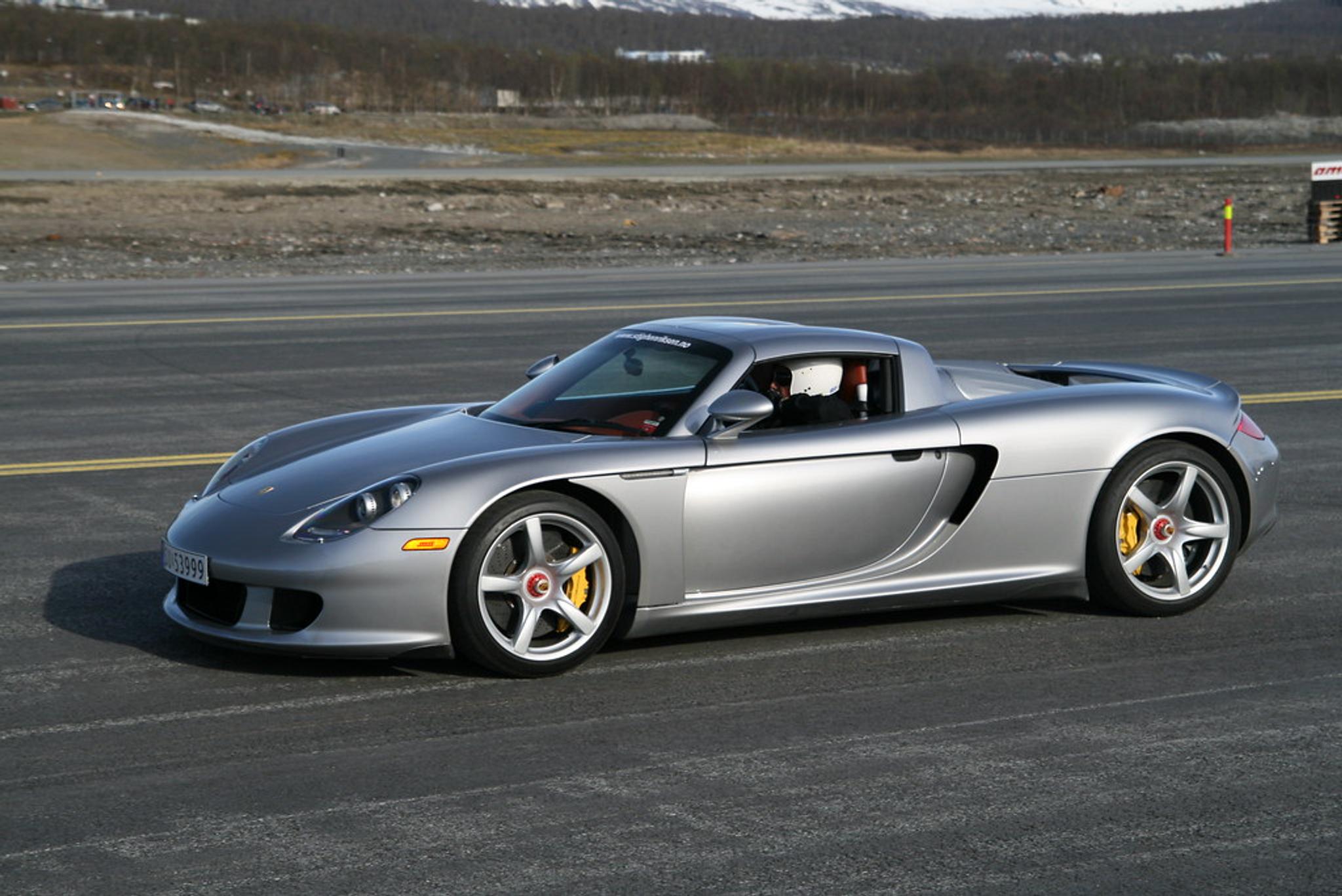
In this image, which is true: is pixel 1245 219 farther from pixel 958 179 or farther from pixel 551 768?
pixel 551 768

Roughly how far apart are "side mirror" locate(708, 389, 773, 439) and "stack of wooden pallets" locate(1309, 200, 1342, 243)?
30001 mm

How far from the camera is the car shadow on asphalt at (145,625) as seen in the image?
5.96 meters

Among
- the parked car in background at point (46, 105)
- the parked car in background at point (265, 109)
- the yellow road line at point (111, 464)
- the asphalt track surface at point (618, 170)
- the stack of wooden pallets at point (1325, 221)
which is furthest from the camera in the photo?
the parked car in background at point (265, 109)

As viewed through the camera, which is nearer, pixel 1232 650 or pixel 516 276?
pixel 1232 650

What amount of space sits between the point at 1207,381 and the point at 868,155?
278ft

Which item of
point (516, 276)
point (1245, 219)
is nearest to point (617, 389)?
point (516, 276)

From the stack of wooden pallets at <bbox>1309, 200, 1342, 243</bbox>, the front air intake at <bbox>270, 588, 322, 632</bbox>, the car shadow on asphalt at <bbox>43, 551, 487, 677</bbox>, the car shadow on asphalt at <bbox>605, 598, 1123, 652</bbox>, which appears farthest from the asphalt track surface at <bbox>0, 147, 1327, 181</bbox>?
the front air intake at <bbox>270, 588, 322, 632</bbox>

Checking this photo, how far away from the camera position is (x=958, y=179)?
58.0 meters

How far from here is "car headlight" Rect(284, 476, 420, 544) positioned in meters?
5.72

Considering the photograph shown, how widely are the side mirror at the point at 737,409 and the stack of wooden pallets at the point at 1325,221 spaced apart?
30.0 metres

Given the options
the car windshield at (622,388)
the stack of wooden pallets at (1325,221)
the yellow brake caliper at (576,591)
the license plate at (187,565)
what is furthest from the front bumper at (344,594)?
the stack of wooden pallets at (1325,221)

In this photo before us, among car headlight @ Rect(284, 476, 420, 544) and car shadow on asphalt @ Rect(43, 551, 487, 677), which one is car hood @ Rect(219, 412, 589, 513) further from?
car shadow on asphalt @ Rect(43, 551, 487, 677)

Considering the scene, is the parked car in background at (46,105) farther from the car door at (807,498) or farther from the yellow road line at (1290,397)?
the car door at (807,498)

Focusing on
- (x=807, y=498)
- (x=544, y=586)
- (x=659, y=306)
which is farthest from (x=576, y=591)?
(x=659, y=306)
